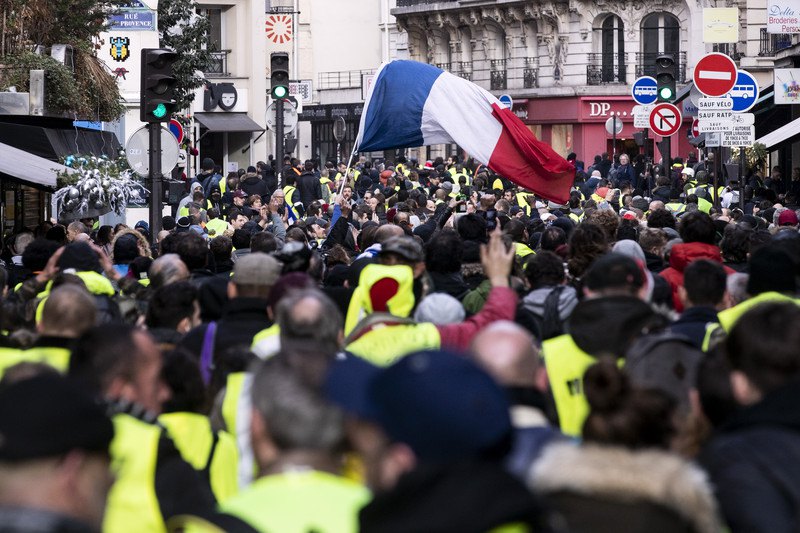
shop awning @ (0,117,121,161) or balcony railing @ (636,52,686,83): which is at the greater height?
balcony railing @ (636,52,686,83)

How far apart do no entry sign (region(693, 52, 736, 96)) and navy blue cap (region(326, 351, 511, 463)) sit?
1439cm

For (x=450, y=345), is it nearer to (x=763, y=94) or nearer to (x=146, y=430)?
(x=146, y=430)

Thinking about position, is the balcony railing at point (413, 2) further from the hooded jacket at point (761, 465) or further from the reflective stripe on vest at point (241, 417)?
the hooded jacket at point (761, 465)

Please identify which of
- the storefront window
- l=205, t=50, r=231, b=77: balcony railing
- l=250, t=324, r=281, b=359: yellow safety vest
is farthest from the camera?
the storefront window

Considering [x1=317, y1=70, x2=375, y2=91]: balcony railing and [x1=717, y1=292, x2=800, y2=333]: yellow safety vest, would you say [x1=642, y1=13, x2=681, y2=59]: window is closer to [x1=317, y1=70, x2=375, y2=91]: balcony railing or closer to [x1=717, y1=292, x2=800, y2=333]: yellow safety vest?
[x1=317, y1=70, x2=375, y2=91]: balcony railing

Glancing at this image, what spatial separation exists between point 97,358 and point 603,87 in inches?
2006

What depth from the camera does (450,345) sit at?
7691mm

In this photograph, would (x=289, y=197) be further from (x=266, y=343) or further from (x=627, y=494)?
(x=627, y=494)

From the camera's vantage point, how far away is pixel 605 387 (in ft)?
14.6

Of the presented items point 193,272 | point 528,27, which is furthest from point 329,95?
point 193,272

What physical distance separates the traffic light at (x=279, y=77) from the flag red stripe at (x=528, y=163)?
661cm

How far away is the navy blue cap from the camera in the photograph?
134 inches

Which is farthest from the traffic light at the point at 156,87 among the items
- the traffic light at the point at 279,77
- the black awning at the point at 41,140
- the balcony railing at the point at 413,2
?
the balcony railing at the point at 413,2

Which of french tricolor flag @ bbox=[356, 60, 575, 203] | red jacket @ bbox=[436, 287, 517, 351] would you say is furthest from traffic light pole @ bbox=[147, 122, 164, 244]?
red jacket @ bbox=[436, 287, 517, 351]
